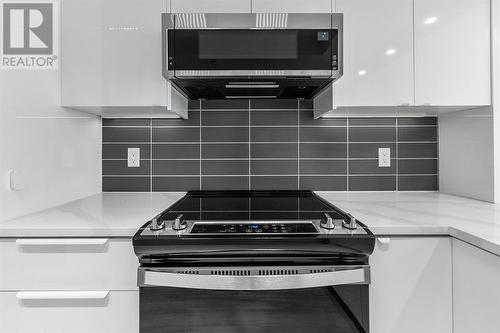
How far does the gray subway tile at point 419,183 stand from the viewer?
189cm

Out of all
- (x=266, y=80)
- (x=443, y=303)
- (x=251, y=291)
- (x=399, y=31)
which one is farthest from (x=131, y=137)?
(x=443, y=303)

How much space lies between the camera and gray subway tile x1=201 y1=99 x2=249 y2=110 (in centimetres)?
186

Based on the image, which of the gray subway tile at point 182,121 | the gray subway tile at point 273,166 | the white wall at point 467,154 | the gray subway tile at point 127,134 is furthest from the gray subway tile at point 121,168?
the white wall at point 467,154

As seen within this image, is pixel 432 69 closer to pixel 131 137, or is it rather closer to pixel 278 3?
pixel 278 3

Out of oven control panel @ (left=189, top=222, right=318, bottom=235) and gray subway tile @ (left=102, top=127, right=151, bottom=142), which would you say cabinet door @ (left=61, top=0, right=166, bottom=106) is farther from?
oven control panel @ (left=189, top=222, right=318, bottom=235)

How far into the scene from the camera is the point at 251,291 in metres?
1.05

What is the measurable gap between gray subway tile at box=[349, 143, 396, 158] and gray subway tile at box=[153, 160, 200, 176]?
900mm

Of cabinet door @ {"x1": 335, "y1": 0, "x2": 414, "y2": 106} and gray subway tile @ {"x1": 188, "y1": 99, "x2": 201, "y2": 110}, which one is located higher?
cabinet door @ {"x1": 335, "y1": 0, "x2": 414, "y2": 106}

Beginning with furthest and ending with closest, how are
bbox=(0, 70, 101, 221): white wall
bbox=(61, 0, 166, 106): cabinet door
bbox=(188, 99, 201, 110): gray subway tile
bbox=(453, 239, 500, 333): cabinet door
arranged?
bbox=(188, 99, 201, 110): gray subway tile → bbox=(61, 0, 166, 106): cabinet door → bbox=(0, 70, 101, 221): white wall → bbox=(453, 239, 500, 333): cabinet door

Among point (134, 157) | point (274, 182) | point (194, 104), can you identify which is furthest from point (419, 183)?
point (134, 157)

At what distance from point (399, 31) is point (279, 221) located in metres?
1.02

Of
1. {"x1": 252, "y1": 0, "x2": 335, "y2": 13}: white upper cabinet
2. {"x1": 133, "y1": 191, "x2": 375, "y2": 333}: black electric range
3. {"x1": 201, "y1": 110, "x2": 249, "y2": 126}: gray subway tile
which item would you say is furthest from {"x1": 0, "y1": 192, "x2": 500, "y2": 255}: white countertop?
{"x1": 252, "y1": 0, "x2": 335, "y2": 13}: white upper cabinet

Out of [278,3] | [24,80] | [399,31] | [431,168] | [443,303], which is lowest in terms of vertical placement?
[443,303]

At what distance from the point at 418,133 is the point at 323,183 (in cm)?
62
